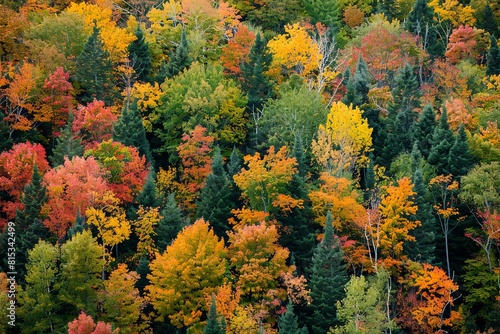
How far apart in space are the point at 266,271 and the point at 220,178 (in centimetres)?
1021

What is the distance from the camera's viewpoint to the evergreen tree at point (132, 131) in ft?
273

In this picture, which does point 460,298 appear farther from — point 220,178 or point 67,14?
point 67,14

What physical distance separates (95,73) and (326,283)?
1336 inches

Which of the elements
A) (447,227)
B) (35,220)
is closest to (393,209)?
(447,227)

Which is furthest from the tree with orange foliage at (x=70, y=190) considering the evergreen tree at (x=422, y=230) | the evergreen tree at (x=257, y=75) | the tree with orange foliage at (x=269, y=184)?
the evergreen tree at (x=422, y=230)

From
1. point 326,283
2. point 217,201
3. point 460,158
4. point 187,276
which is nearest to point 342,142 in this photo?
point 460,158

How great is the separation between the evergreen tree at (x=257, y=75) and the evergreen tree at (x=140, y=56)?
32.2 feet

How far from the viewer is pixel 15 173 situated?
253 ft

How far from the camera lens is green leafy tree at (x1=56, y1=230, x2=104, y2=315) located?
68312 millimetres

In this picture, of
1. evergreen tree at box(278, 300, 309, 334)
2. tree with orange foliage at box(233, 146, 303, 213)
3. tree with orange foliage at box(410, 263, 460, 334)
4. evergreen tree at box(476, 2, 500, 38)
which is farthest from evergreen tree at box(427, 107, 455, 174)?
evergreen tree at box(476, 2, 500, 38)

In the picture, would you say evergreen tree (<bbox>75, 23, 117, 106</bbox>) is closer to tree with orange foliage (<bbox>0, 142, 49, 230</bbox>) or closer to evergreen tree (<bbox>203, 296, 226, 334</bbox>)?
tree with orange foliage (<bbox>0, 142, 49, 230</bbox>)

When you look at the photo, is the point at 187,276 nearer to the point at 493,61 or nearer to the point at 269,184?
the point at 269,184

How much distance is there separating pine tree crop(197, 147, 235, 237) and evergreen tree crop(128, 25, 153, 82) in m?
20.6

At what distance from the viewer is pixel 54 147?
287 feet
